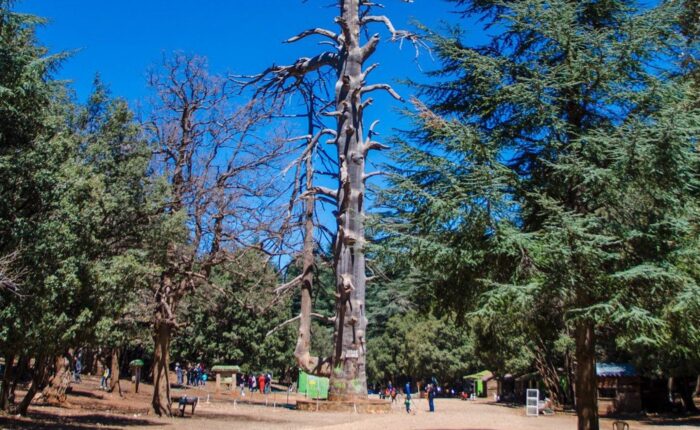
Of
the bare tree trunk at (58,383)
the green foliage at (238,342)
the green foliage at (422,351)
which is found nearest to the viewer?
the bare tree trunk at (58,383)

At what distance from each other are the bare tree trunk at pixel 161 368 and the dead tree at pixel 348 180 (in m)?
4.50

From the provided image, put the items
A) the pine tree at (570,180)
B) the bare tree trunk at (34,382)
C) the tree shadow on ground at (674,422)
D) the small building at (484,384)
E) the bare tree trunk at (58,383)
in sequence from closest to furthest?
the pine tree at (570,180) → the bare tree trunk at (34,382) → the bare tree trunk at (58,383) → the tree shadow on ground at (674,422) → the small building at (484,384)

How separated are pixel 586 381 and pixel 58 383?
759 inches

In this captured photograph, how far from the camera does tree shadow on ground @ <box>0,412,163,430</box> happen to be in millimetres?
13891

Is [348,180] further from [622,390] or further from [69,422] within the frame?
[622,390]

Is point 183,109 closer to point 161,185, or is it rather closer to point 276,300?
point 161,185

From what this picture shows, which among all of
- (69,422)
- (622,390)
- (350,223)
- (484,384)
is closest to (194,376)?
(484,384)

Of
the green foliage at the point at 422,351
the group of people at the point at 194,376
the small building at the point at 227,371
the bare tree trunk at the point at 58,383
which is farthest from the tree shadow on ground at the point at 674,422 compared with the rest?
the group of people at the point at 194,376

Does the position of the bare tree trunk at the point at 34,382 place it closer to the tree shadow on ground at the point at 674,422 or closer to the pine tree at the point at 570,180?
the pine tree at the point at 570,180

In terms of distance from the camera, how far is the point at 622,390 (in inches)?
1196

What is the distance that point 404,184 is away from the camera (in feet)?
36.9

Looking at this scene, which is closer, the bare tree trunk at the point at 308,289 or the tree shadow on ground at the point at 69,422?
the tree shadow on ground at the point at 69,422

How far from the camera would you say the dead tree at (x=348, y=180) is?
65.8ft

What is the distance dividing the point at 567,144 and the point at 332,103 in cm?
1308
